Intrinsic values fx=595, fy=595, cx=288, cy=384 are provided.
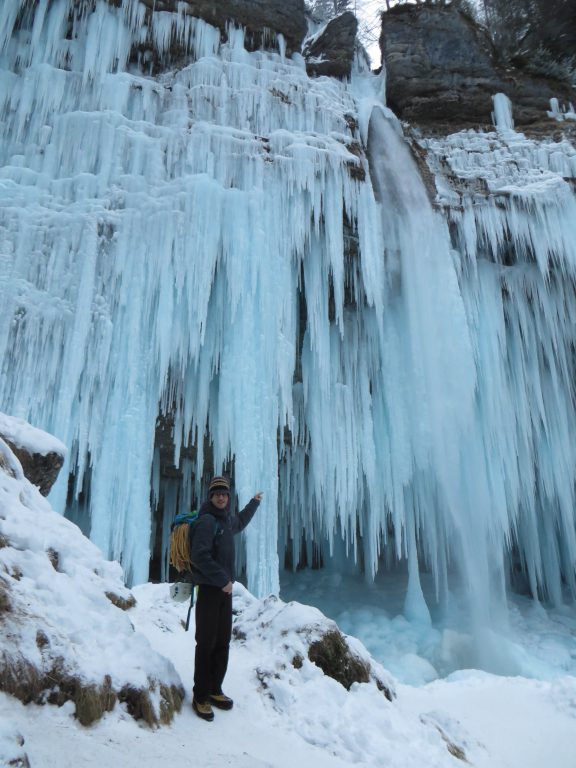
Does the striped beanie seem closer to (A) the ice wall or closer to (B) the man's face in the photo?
(B) the man's face

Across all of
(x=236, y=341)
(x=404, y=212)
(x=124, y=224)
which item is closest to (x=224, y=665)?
(x=236, y=341)

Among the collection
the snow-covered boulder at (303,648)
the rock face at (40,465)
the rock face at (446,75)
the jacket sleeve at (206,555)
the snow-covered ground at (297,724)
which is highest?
the rock face at (446,75)

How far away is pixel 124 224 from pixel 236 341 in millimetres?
2210

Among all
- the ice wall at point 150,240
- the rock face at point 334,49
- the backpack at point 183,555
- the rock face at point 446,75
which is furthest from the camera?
the rock face at point 446,75

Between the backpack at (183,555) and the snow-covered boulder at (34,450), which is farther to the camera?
the snow-covered boulder at (34,450)

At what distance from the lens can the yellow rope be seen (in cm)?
313

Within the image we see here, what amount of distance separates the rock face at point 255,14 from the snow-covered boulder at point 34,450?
315 inches

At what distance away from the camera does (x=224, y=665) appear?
9.69ft

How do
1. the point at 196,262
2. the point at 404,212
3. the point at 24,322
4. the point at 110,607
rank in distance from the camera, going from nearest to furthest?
the point at 110,607 → the point at 24,322 → the point at 196,262 → the point at 404,212

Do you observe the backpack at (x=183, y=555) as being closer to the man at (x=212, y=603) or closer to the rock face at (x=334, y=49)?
the man at (x=212, y=603)

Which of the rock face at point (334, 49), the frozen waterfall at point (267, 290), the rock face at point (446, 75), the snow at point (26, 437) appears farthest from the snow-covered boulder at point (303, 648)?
the rock face at point (446, 75)

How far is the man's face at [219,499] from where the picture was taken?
124 inches

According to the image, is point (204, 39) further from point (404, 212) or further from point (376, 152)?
point (404, 212)

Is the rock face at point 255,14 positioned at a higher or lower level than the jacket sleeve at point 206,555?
higher
